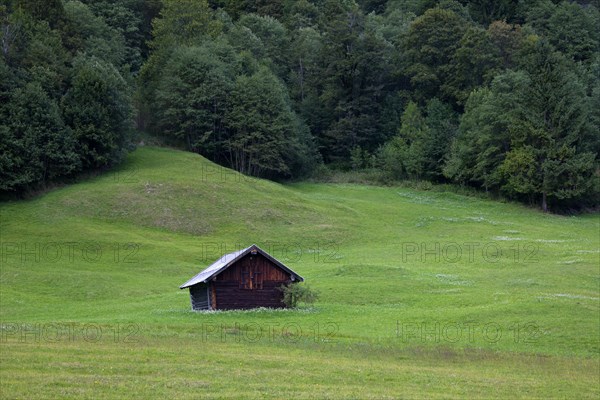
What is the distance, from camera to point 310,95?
120 m

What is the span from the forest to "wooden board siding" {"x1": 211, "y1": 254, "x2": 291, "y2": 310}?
120ft

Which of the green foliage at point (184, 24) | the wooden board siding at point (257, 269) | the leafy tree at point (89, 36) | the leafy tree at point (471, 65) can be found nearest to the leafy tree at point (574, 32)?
the leafy tree at point (471, 65)

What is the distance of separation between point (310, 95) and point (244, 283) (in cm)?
7322

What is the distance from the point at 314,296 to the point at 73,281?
745 inches

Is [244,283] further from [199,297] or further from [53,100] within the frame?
[53,100]

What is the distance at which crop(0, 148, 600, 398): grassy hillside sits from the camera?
2856 cm

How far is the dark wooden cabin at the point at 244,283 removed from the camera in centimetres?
4947

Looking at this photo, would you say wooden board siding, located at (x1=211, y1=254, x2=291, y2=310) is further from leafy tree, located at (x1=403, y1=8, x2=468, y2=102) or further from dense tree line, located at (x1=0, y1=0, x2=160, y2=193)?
leafy tree, located at (x1=403, y1=8, x2=468, y2=102)

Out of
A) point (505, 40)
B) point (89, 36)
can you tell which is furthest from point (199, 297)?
point (505, 40)

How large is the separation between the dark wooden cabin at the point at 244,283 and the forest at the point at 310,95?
118 feet

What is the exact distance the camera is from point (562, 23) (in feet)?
410

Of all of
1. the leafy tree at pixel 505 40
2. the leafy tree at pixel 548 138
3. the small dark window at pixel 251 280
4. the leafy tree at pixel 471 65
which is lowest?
the small dark window at pixel 251 280

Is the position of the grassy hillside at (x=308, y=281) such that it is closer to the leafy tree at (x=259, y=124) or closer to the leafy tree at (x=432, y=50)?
the leafy tree at (x=259, y=124)

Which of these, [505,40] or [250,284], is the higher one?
[505,40]
